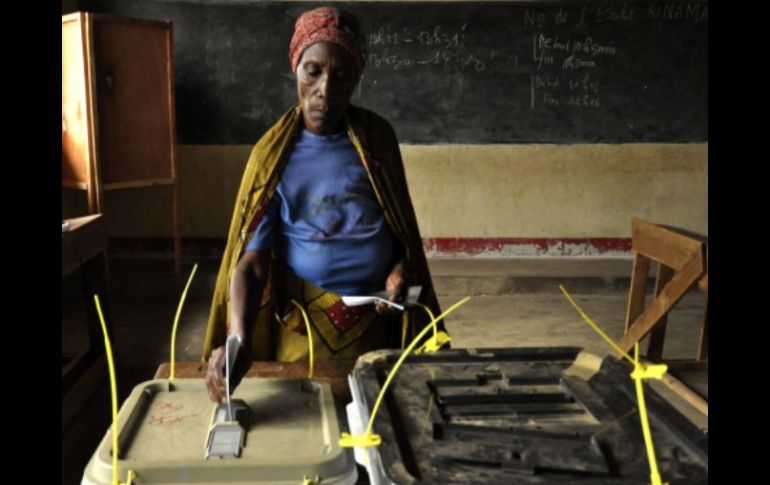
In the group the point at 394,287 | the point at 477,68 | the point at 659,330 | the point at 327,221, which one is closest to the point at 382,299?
the point at 394,287

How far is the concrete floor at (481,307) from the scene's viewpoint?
170 inches

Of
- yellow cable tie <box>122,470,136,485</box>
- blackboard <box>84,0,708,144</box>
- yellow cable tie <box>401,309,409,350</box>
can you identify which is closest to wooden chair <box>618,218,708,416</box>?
yellow cable tie <box>401,309,409,350</box>

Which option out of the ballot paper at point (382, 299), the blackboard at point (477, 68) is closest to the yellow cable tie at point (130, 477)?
the ballot paper at point (382, 299)

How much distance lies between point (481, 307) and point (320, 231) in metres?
3.50

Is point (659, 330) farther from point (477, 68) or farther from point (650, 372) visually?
point (477, 68)

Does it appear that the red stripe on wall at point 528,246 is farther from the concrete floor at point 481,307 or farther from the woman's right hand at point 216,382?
the woman's right hand at point 216,382

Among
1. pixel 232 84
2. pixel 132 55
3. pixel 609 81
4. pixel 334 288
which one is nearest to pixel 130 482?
pixel 334 288

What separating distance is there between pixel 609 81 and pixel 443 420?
5.37m

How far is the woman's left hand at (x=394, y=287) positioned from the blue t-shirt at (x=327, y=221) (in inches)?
1.3

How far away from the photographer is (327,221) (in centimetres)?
183

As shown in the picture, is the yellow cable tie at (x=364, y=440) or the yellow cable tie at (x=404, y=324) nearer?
the yellow cable tie at (x=364, y=440)

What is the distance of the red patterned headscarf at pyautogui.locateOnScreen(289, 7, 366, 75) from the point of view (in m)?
1.68

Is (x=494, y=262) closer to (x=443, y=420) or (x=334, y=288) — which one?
(x=334, y=288)

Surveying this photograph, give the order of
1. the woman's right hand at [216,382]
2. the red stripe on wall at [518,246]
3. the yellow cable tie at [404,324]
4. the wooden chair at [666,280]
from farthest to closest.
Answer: the red stripe on wall at [518,246] < the wooden chair at [666,280] < the yellow cable tie at [404,324] < the woman's right hand at [216,382]
